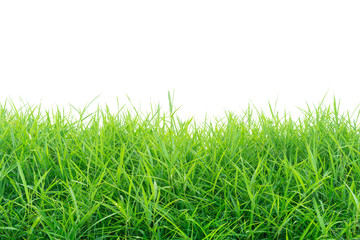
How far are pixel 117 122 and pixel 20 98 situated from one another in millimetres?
902

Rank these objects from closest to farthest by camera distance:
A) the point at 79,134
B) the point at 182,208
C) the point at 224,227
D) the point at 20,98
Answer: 1. the point at 224,227
2. the point at 182,208
3. the point at 79,134
4. the point at 20,98

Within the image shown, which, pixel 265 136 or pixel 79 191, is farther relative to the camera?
pixel 265 136

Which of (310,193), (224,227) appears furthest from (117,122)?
(310,193)

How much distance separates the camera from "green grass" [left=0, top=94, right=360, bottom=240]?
173 cm

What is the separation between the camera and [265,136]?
2.40 metres

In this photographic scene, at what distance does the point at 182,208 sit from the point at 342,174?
888mm

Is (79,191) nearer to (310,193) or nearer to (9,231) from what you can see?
(9,231)

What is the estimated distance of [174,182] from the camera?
1890 millimetres

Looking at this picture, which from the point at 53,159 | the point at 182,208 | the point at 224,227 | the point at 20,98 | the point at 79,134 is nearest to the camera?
the point at 224,227

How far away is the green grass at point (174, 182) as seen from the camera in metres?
1.73

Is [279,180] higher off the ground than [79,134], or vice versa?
[79,134]

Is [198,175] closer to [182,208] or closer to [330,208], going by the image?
[182,208]

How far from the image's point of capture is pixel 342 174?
2031mm

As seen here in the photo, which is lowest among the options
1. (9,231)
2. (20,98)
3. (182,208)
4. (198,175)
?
(9,231)
